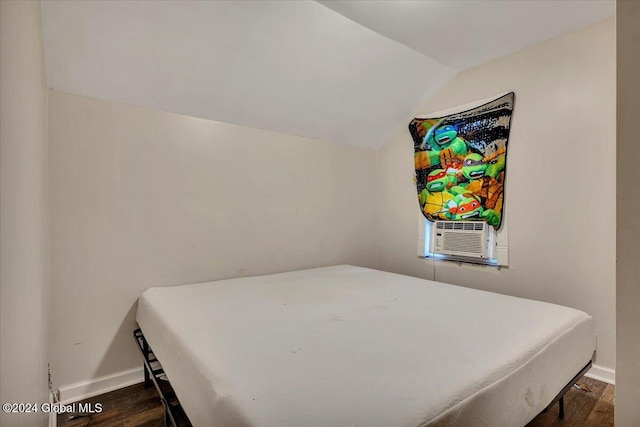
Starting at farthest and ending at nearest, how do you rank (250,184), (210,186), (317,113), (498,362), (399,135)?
(399,135) → (317,113) → (250,184) → (210,186) → (498,362)

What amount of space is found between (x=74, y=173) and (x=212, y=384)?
5.45 feet

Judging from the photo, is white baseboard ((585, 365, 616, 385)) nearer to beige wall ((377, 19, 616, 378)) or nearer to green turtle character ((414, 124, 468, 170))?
beige wall ((377, 19, 616, 378))

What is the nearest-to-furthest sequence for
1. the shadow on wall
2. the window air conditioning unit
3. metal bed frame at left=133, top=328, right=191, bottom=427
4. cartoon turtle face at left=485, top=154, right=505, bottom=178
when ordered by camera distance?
metal bed frame at left=133, top=328, right=191, bottom=427, the shadow on wall, cartoon turtle face at left=485, top=154, right=505, bottom=178, the window air conditioning unit

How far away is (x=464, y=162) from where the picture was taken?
274 centimetres

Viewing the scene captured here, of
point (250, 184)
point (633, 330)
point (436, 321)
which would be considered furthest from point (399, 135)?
point (633, 330)

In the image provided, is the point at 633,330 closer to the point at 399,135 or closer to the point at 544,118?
the point at 544,118

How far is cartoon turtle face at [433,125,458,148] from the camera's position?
9.28 feet

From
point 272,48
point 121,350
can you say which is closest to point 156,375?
point 121,350

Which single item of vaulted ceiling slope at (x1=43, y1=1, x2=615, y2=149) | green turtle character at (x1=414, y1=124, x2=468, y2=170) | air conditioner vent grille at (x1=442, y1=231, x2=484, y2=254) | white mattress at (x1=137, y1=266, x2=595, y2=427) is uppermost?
vaulted ceiling slope at (x1=43, y1=1, x2=615, y2=149)

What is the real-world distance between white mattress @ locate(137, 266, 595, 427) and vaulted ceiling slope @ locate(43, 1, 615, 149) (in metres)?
1.36

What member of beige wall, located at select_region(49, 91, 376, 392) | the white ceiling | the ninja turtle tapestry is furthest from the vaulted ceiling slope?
the ninja turtle tapestry

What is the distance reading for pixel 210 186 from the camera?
241 centimetres

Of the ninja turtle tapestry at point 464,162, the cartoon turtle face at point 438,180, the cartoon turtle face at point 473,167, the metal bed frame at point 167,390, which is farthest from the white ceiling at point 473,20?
the metal bed frame at point 167,390

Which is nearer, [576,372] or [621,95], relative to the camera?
[621,95]
